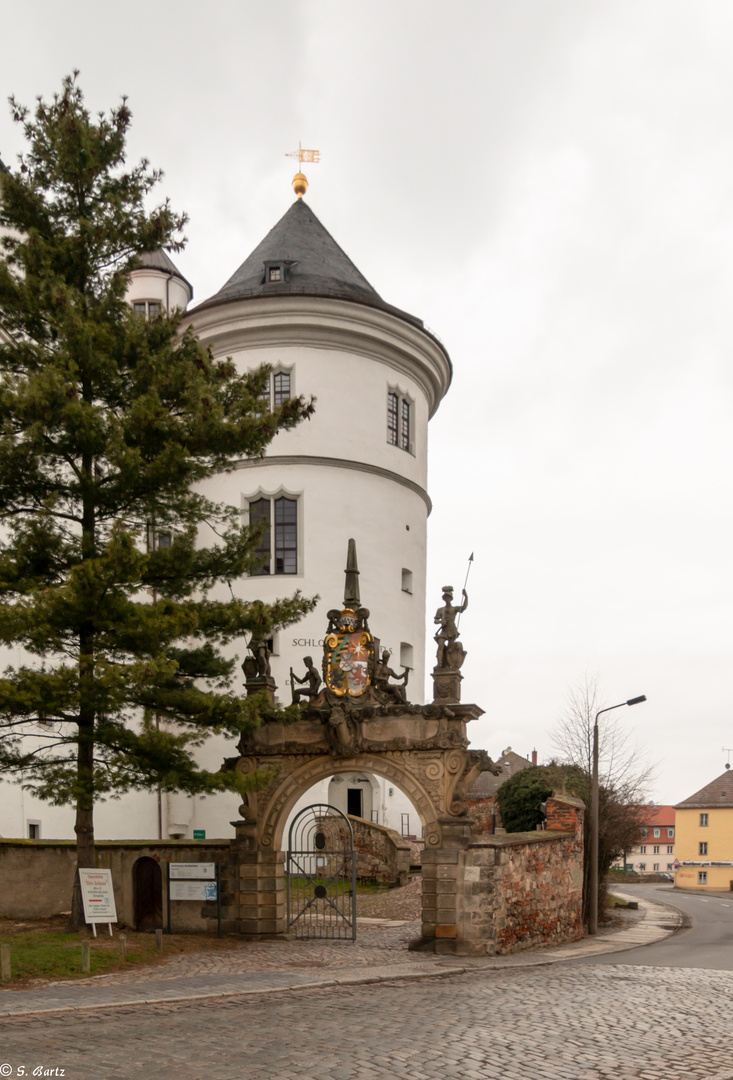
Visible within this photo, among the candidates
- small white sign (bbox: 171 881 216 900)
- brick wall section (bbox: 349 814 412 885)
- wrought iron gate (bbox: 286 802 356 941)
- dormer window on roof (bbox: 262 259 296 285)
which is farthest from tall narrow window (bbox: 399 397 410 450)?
small white sign (bbox: 171 881 216 900)

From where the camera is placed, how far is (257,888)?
69.5 ft

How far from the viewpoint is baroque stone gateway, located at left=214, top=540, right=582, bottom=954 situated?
66.3 feet

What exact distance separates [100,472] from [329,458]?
700 inches

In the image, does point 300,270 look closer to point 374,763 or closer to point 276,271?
point 276,271

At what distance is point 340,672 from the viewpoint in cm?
2147

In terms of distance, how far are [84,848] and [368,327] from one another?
22.5 m

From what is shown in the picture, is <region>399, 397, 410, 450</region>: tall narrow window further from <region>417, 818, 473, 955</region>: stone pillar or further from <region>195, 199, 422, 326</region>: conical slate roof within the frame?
<region>417, 818, 473, 955</region>: stone pillar

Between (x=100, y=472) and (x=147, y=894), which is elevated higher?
(x=100, y=472)

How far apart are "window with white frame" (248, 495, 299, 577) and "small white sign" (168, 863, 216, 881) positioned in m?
15.1

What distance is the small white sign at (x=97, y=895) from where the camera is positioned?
17750 mm

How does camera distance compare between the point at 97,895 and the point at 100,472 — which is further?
the point at 100,472

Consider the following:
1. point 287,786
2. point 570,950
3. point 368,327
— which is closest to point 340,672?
point 287,786

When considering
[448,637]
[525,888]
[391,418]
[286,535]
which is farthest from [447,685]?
[391,418]

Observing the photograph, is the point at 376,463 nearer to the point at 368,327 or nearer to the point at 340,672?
the point at 368,327
